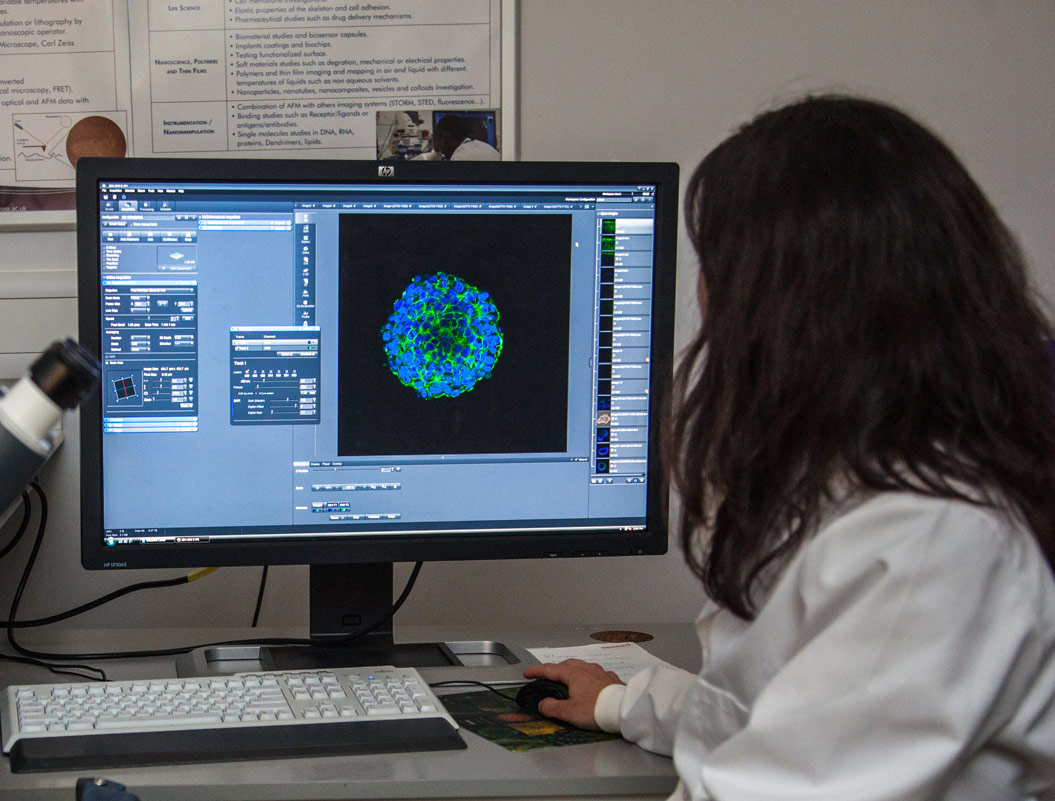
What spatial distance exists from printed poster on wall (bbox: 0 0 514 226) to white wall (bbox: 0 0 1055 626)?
2.6 inches

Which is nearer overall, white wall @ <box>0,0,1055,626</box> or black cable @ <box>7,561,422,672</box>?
black cable @ <box>7,561,422,672</box>

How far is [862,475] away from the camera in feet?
1.98

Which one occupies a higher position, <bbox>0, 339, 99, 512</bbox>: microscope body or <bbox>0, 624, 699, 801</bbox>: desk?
<bbox>0, 339, 99, 512</bbox>: microscope body

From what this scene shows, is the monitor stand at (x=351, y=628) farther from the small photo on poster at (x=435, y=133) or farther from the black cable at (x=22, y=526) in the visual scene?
the small photo on poster at (x=435, y=133)

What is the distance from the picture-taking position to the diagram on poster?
4.10 ft

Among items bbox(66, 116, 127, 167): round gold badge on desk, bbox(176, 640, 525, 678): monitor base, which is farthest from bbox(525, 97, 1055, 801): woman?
bbox(66, 116, 127, 167): round gold badge on desk

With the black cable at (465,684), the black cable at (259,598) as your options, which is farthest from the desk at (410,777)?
the black cable at (259,598)

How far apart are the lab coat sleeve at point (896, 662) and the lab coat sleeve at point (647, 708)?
0.73 feet

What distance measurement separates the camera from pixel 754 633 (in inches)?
24.9

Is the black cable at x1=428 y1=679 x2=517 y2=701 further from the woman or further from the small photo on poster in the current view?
the small photo on poster

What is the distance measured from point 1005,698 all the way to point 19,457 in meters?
0.56

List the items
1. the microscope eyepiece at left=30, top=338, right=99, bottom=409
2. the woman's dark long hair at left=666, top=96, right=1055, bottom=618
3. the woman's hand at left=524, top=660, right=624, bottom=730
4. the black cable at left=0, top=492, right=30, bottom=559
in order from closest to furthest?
the microscope eyepiece at left=30, top=338, right=99, bottom=409, the woman's dark long hair at left=666, top=96, right=1055, bottom=618, the woman's hand at left=524, top=660, right=624, bottom=730, the black cable at left=0, top=492, right=30, bottom=559

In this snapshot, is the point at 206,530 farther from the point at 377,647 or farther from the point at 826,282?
the point at 826,282

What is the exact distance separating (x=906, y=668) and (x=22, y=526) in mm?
1075
